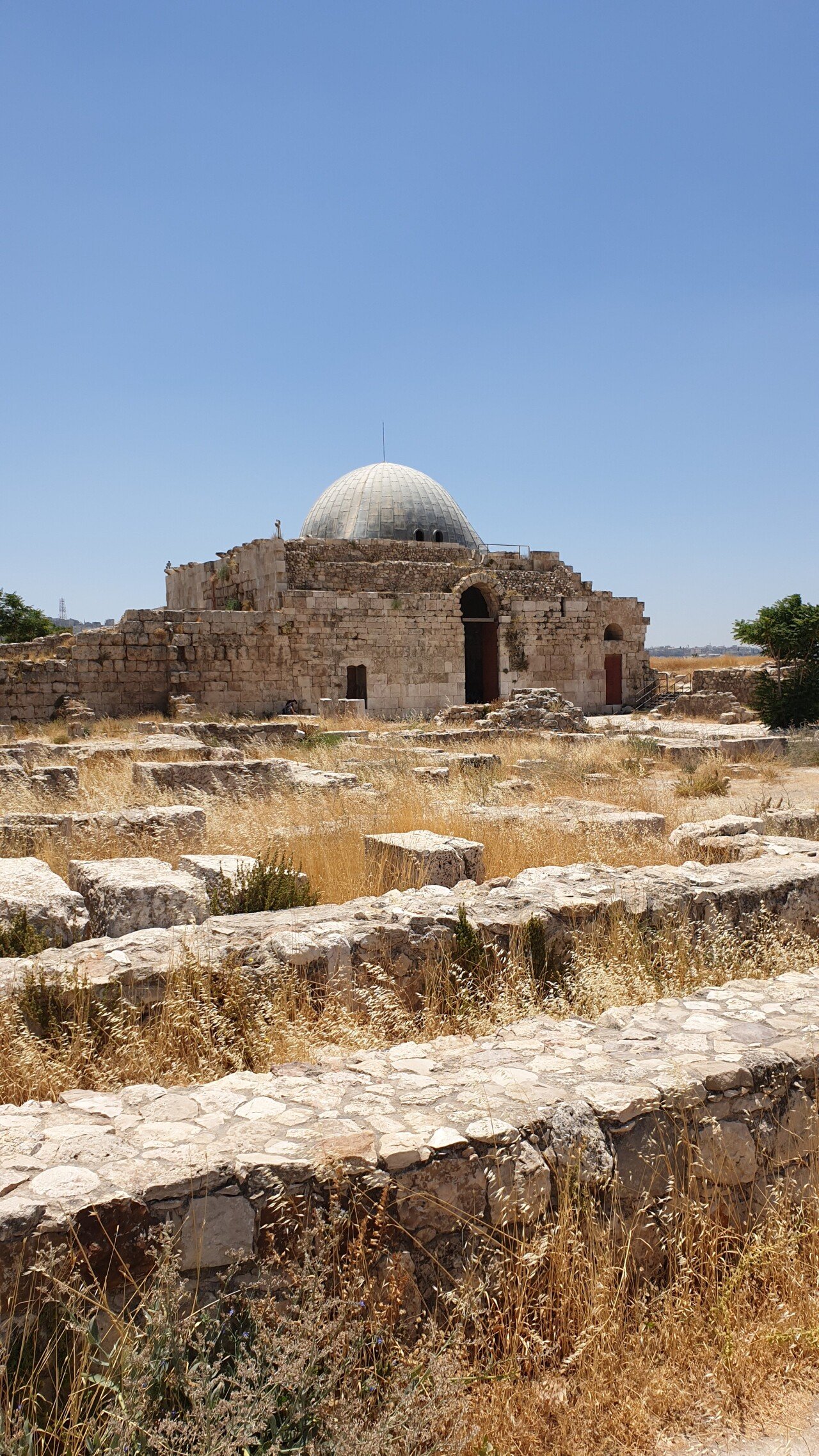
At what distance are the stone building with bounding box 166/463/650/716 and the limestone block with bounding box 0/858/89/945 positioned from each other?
1475cm

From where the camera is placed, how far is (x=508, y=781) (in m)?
10.7

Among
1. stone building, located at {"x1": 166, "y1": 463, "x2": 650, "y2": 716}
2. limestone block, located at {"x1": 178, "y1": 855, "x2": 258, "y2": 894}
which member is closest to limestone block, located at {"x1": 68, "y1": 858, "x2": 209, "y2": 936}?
limestone block, located at {"x1": 178, "y1": 855, "x2": 258, "y2": 894}

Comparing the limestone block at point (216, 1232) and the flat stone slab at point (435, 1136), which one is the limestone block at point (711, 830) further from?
the limestone block at point (216, 1232)

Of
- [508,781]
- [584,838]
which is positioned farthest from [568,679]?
[584,838]

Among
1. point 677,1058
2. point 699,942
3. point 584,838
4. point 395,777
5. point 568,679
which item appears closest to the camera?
point 677,1058

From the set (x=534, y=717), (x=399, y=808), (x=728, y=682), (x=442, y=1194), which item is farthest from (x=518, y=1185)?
(x=728, y=682)

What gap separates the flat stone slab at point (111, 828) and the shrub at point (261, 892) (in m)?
1.73

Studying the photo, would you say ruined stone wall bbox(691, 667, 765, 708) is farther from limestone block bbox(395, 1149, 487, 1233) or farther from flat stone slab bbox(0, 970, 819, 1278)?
limestone block bbox(395, 1149, 487, 1233)

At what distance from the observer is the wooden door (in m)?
26.8

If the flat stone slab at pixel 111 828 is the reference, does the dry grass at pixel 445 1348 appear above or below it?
below

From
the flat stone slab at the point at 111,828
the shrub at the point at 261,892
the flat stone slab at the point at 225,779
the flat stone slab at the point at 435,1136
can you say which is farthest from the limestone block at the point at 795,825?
the flat stone slab at the point at 435,1136

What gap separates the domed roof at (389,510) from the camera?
29.0 meters

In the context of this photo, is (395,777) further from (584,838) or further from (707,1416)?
(707,1416)

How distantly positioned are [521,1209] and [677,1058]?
32.7 inches
